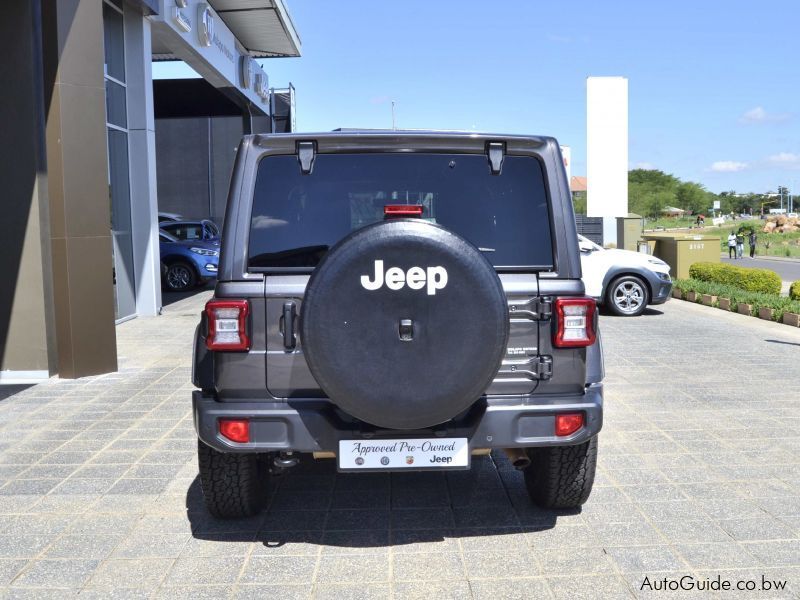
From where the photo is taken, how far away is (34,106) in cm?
809

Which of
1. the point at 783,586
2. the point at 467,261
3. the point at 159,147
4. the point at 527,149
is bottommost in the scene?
the point at 783,586

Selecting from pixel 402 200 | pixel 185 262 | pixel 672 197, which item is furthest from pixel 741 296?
pixel 672 197

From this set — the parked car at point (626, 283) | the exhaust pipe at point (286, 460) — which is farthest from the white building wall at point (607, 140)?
the exhaust pipe at point (286, 460)

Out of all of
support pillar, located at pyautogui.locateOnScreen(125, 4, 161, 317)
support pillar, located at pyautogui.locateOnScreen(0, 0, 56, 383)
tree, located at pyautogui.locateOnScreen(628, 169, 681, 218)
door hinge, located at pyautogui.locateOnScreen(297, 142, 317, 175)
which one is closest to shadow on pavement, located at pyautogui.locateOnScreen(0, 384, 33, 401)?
support pillar, located at pyautogui.locateOnScreen(0, 0, 56, 383)

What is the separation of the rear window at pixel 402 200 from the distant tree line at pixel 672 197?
100 m

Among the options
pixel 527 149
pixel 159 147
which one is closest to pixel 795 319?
pixel 527 149

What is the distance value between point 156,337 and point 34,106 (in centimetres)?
436

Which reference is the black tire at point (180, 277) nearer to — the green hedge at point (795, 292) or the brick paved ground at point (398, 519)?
the green hedge at point (795, 292)

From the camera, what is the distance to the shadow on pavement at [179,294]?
1755 centimetres

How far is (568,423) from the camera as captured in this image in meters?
3.77

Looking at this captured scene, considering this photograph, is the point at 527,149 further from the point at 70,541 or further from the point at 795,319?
the point at 795,319

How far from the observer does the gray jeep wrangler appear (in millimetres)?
3346

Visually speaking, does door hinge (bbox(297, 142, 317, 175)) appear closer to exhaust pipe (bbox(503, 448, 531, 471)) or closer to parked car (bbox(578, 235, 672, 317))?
exhaust pipe (bbox(503, 448, 531, 471))

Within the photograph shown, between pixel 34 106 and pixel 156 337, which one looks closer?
pixel 34 106
